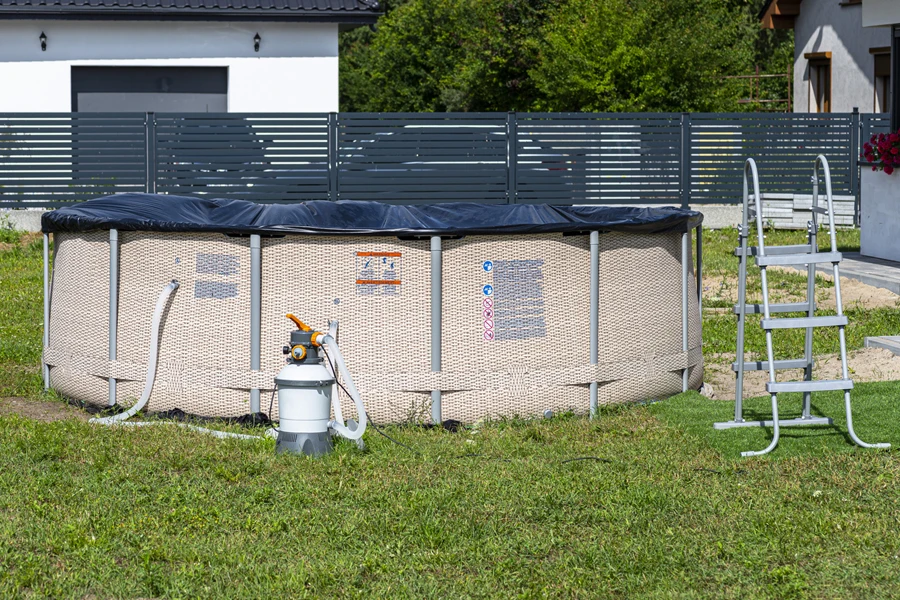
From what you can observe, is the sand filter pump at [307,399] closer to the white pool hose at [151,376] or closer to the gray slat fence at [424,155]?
the white pool hose at [151,376]

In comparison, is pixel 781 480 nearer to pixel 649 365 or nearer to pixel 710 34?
pixel 649 365

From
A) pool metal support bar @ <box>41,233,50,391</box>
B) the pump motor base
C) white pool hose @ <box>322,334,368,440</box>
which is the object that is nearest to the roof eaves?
pool metal support bar @ <box>41,233,50,391</box>

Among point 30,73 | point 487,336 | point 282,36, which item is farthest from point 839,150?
point 487,336

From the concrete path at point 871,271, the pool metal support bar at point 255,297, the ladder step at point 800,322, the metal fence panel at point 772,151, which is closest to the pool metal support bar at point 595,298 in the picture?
the ladder step at point 800,322

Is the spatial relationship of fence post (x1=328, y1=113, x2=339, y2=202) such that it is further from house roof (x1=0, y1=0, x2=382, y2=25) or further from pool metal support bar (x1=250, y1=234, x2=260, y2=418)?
pool metal support bar (x1=250, y1=234, x2=260, y2=418)

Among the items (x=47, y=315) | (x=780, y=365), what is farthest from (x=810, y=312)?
(x=47, y=315)

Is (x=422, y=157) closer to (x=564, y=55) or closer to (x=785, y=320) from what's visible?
(x=564, y=55)

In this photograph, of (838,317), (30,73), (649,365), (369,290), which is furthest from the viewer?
(30,73)

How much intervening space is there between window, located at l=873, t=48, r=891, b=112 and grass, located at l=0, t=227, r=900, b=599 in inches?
691

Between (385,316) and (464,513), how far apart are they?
196 cm

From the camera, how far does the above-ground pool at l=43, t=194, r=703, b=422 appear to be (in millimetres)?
6961

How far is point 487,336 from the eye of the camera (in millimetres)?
7066

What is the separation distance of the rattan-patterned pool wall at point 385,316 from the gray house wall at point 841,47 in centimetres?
1791

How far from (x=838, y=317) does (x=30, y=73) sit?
17.2 meters
